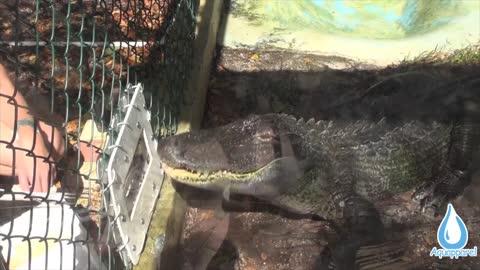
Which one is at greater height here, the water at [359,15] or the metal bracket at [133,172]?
the water at [359,15]

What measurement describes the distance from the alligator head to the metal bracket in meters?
0.15

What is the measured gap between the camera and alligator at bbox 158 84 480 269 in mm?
2879

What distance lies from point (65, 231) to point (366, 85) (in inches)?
92.8

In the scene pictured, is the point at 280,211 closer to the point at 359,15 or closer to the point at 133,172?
the point at 133,172

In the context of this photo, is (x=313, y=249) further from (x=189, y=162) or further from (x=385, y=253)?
(x=189, y=162)

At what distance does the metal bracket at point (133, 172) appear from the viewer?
2.28 m

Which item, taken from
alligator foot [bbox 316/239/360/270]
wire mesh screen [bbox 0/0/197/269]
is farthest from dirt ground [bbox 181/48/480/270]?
wire mesh screen [bbox 0/0/197/269]

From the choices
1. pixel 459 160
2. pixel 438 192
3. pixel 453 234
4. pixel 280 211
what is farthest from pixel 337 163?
pixel 453 234

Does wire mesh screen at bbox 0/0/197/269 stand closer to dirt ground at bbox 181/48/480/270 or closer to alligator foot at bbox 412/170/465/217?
dirt ground at bbox 181/48/480/270

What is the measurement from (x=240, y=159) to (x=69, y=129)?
1188 millimetres

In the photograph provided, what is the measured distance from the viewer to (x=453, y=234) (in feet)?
7.77

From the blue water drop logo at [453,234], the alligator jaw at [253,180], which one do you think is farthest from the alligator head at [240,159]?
the blue water drop logo at [453,234]

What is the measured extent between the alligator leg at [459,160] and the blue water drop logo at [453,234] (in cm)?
52

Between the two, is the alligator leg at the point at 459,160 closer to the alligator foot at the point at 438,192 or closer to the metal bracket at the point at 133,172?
the alligator foot at the point at 438,192
